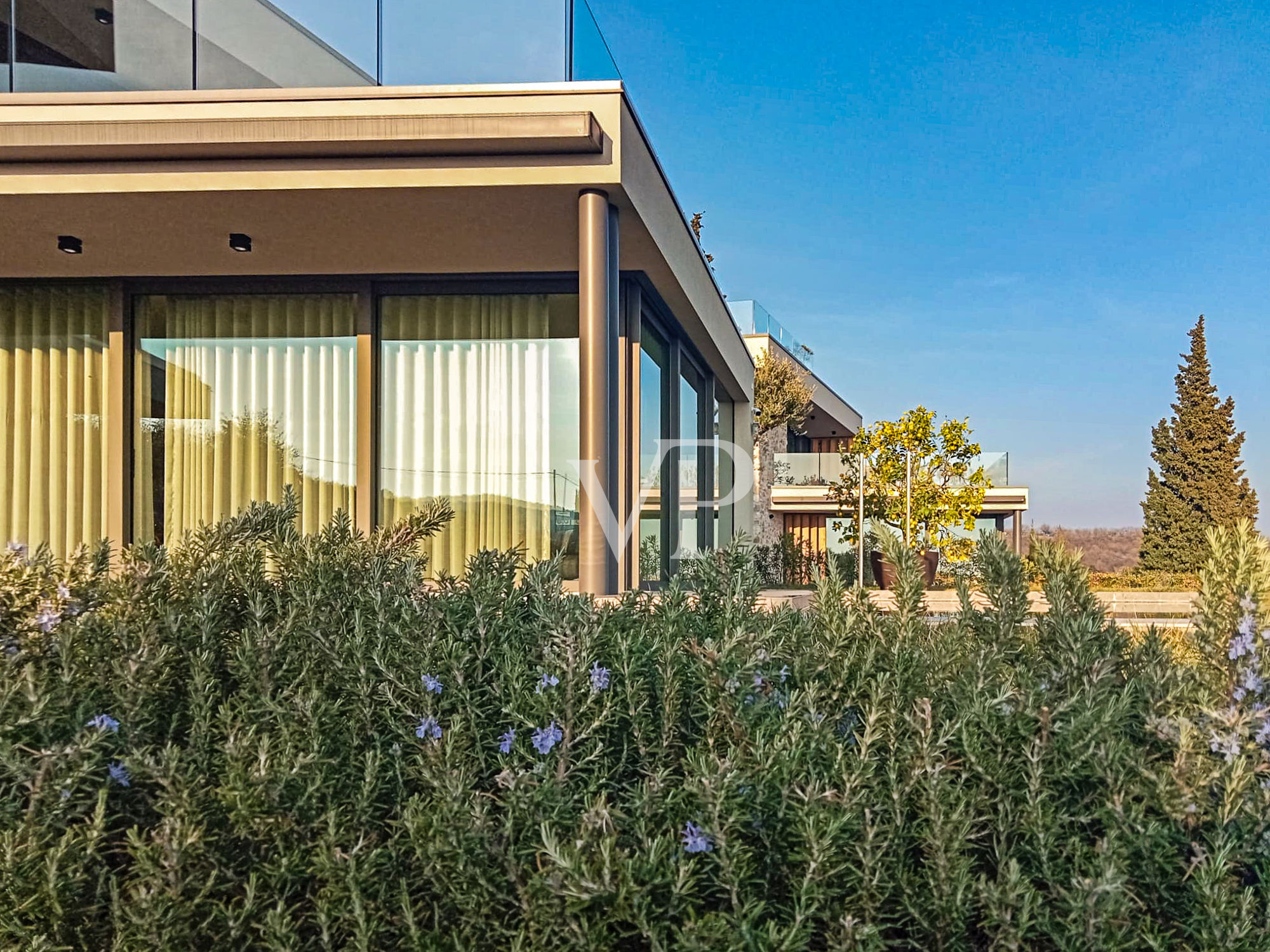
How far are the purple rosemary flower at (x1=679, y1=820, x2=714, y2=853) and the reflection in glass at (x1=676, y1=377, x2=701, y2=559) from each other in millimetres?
8530

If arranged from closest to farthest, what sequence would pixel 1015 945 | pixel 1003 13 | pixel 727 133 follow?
pixel 1015 945 < pixel 1003 13 < pixel 727 133

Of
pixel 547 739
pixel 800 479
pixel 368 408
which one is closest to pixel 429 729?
pixel 547 739

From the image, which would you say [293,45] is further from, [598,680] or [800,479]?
[800,479]

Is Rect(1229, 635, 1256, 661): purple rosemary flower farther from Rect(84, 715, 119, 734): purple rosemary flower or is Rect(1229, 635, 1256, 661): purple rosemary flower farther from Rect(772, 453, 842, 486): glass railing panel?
Rect(772, 453, 842, 486): glass railing panel

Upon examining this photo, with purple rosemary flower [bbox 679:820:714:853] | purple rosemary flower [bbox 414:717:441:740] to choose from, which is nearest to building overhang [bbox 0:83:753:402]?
purple rosemary flower [bbox 414:717:441:740]

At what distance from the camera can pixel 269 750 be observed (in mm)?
1245

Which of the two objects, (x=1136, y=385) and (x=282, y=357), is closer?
(x=282, y=357)

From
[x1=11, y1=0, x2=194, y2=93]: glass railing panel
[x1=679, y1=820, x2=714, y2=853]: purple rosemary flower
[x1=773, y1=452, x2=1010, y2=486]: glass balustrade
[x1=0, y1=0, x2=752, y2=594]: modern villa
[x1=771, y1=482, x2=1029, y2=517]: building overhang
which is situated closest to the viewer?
[x1=679, y1=820, x2=714, y2=853]: purple rosemary flower

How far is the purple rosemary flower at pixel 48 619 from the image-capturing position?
1633 millimetres

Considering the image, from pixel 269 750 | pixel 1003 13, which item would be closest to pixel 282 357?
pixel 269 750

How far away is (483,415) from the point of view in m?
7.85

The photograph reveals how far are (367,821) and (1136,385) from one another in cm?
2535

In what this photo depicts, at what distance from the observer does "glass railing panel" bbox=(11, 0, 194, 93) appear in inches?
241

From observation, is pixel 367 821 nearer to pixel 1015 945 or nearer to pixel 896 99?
pixel 1015 945
